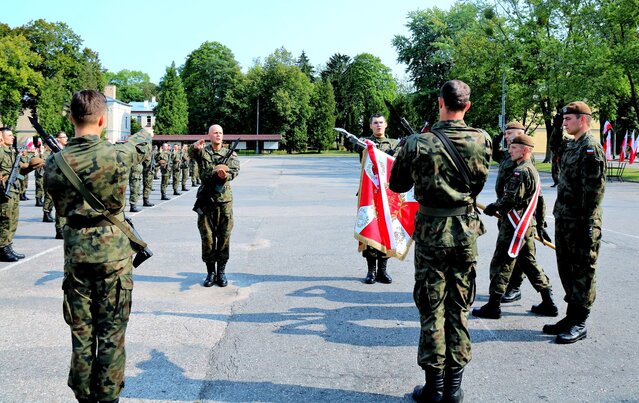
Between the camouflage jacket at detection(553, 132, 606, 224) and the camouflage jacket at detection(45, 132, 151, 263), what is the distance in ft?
13.0

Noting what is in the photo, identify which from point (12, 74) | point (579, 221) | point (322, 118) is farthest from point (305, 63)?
point (579, 221)

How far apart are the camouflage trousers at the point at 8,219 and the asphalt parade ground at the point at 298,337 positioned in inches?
21.8

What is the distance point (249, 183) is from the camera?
83.2 feet

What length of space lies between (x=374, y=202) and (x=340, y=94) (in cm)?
8785

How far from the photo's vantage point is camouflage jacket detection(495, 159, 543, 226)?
18.6 feet

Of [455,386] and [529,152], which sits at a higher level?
[529,152]

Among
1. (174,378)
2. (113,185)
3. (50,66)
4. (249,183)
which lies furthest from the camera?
(50,66)

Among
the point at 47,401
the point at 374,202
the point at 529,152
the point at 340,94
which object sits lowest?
the point at 47,401

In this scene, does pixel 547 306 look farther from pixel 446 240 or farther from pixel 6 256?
pixel 6 256

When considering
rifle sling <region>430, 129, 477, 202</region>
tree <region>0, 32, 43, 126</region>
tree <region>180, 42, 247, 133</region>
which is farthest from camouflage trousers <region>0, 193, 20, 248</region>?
tree <region>180, 42, 247, 133</region>

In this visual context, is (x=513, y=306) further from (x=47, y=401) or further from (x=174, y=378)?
(x=47, y=401)

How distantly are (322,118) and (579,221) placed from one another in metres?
80.1

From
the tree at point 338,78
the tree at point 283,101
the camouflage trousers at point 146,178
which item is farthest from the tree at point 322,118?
the camouflage trousers at point 146,178

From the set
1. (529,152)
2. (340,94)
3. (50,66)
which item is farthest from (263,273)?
(340,94)
